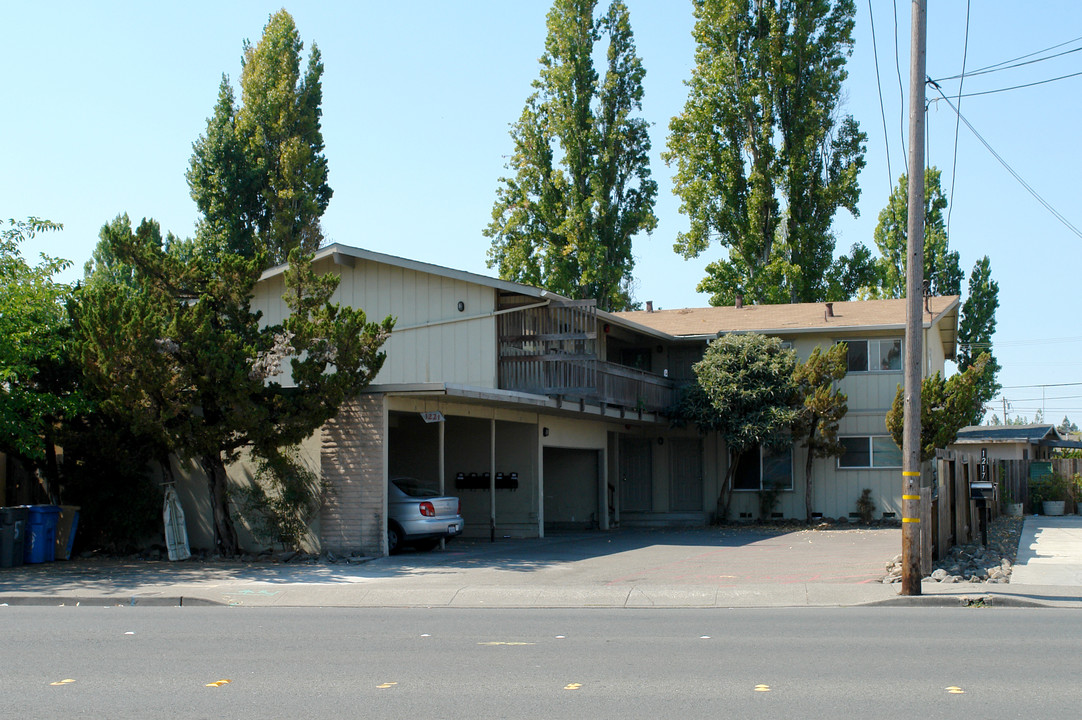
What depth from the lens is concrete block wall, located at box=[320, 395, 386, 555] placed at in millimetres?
18297

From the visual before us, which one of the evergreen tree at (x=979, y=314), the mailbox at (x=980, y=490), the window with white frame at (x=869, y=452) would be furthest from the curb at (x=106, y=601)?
the evergreen tree at (x=979, y=314)

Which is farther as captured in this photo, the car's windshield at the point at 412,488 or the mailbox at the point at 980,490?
the car's windshield at the point at 412,488

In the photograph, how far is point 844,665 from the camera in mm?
8688

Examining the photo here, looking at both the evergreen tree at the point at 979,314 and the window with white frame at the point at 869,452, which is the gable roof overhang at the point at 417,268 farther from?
the evergreen tree at the point at 979,314

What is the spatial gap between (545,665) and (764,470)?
70.9 ft

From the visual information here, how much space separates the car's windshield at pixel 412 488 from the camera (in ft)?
64.7

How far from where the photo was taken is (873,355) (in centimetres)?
2858

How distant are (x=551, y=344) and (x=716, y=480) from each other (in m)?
9.21

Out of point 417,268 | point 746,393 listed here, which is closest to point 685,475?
point 746,393

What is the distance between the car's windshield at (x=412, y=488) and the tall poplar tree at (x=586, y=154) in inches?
752

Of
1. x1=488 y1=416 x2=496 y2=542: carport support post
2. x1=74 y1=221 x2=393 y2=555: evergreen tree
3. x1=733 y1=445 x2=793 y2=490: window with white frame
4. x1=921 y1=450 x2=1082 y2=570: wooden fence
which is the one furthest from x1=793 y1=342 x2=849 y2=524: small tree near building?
x1=74 y1=221 x2=393 y2=555: evergreen tree

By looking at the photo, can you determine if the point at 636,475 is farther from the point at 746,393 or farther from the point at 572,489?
the point at 746,393

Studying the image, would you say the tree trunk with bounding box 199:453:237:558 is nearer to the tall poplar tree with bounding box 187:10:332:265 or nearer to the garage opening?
the garage opening

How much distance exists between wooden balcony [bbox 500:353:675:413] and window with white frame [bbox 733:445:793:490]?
4.90 metres
